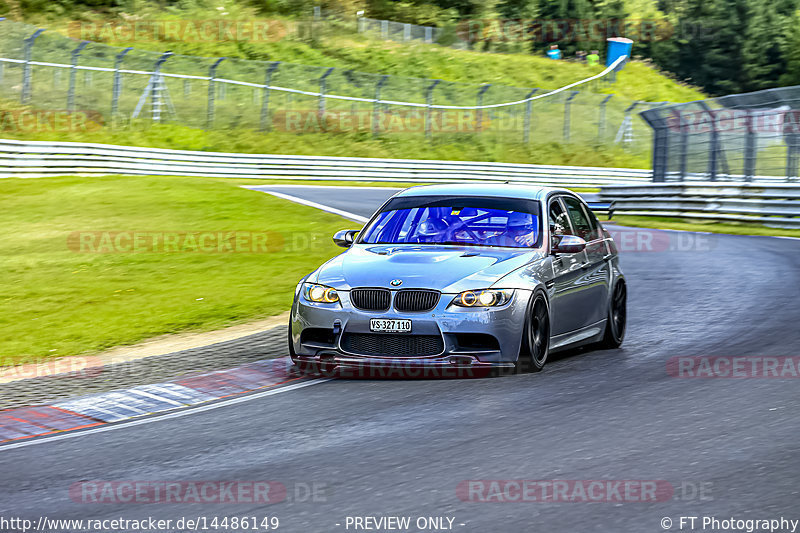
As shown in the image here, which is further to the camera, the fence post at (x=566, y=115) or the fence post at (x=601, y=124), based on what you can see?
the fence post at (x=601, y=124)

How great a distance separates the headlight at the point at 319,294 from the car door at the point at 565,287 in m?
1.77

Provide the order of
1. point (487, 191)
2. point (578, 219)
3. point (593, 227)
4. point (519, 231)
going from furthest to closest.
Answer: point (593, 227), point (578, 219), point (487, 191), point (519, 231)

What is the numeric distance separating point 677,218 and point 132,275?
1562 centimetres

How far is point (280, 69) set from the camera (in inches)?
1731

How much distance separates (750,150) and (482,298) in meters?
19.7

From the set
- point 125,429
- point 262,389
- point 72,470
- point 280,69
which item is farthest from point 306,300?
point 280,69

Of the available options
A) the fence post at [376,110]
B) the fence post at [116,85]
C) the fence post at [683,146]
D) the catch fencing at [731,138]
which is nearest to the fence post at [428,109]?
the fence post at [376,110]

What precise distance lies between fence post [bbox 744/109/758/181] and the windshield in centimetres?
1784

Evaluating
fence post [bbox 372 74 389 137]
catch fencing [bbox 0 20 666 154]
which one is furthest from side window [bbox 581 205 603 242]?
fence post [bbox 372 74 389 137]

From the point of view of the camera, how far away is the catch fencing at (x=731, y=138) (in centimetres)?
2530

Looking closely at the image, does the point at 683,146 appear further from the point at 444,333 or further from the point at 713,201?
the point at 444,333

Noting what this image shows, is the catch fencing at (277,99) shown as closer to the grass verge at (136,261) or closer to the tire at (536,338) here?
the grass verge at (136,261)

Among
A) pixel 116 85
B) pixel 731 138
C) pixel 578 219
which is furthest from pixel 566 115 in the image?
pixel 578 219

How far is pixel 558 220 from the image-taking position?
1009 cm
